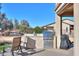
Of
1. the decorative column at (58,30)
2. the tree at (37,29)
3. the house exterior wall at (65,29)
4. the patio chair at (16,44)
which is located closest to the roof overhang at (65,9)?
the decorative column at (58,30)

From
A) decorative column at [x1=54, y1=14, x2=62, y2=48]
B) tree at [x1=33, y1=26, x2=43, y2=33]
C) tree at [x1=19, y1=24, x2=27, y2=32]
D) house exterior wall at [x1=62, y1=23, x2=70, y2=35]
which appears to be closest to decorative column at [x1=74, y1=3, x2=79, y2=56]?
house exterior wall at [x1=62, y1=23, x2=70, y2=35]

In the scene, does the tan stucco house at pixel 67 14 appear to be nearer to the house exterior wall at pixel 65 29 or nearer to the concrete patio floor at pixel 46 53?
the house exterior wall at pixel 65 29

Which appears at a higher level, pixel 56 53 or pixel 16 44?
pixel 16 44

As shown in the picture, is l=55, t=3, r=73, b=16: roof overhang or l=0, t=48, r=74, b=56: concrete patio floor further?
l=55, t=3, r=73, b=16: roof overhang

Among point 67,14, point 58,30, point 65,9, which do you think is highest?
point 65,9

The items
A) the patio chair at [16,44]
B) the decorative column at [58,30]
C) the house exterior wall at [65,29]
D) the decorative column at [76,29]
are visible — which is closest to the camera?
the decorative column at [76,29]

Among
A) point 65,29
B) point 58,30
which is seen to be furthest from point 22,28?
point 65,29

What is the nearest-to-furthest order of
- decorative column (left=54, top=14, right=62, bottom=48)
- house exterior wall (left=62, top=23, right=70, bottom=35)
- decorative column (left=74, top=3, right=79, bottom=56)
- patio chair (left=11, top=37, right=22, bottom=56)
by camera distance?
decorative column (left=74, top=3, right=79, bottom=56) < patio chair (left=11, top=37, right=22, bottom=56) < house exterior wall (left=62, top=23, right=70, bottom=35) < decorative column (left=54, top=14, right=62, bottom=48)

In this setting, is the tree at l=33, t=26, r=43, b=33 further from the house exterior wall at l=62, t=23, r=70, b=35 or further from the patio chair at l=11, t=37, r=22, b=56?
the house exterior wall at l=62, t=23, r=70, b=35

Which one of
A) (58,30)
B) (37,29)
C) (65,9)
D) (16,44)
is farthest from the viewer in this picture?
(65,9)

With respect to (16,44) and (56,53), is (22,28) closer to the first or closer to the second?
(16,44)

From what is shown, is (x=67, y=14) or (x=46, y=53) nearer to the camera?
(x=46, y=53)

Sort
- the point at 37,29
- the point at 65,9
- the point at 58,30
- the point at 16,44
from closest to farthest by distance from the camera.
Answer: the point at 16,44
the point at 37,29
the point at 58,30
the point at 65,9

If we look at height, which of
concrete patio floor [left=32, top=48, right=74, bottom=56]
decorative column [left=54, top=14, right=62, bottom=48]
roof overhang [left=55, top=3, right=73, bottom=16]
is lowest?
concrete patio floor [left=32, top=48, right=74, bottom=56]
